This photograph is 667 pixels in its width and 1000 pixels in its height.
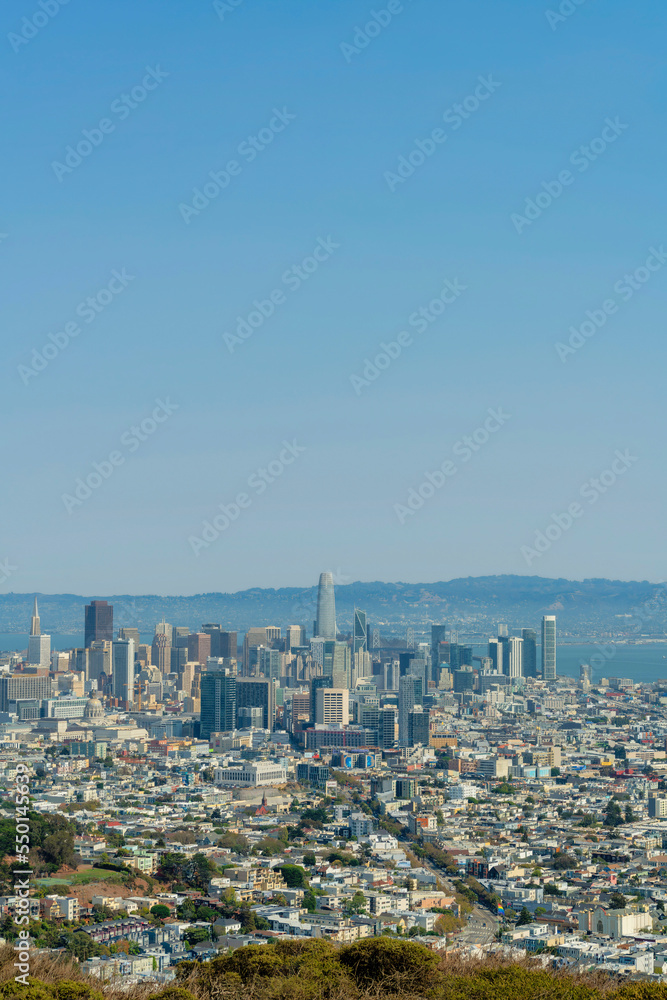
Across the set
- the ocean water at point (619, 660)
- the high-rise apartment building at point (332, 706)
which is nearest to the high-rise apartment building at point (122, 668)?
the high-rise apartment building at point (332, 706)

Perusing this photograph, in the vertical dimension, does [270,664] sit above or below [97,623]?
below

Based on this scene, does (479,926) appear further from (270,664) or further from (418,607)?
(418,607)

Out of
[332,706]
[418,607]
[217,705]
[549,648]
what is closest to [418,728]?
[332,706]

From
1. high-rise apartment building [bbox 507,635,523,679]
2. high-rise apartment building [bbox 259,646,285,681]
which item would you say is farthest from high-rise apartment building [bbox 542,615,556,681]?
high-rise apartment building [bbox 259,646,285,681]

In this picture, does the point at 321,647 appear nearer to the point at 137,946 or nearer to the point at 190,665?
the point at 190,665

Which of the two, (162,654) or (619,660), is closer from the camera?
(162,654)
